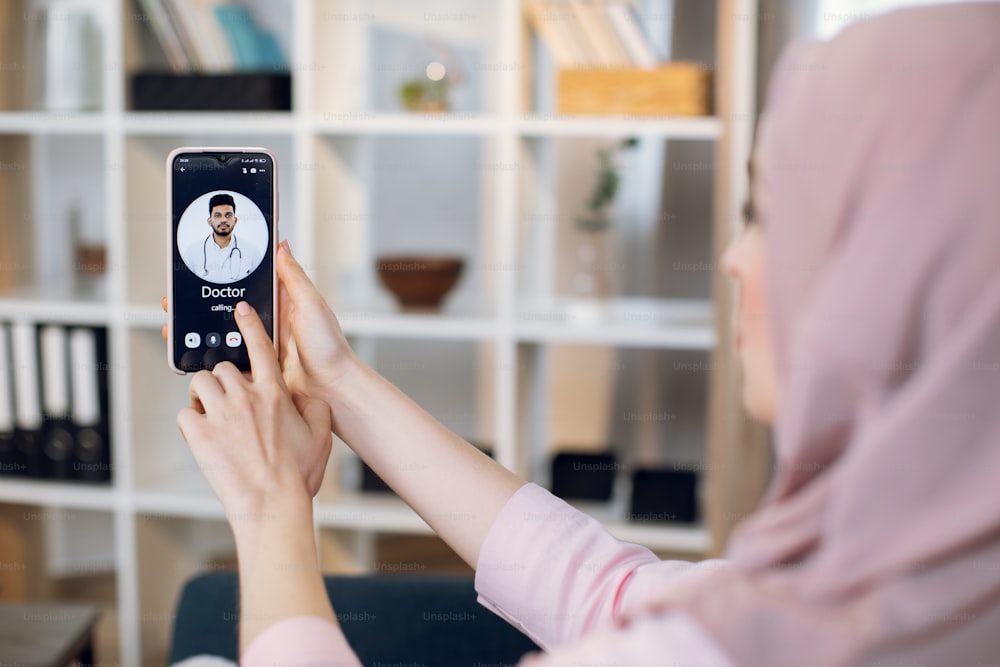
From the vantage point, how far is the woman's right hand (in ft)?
3.21

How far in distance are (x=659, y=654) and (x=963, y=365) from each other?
0.74ft

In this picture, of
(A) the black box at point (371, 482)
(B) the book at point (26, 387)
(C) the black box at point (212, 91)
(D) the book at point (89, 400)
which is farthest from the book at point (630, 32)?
(B) the book at point (26, 387)

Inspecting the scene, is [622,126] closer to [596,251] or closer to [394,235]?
[596,251]

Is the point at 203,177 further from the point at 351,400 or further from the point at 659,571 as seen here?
the point at 659,571

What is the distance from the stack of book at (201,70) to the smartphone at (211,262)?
108 cm

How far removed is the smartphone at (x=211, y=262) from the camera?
3.34ft

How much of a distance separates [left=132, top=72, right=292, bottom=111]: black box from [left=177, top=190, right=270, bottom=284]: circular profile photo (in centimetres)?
108

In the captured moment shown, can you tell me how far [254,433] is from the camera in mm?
829

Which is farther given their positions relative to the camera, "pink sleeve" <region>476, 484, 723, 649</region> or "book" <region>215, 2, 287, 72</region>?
"book" <region>215, 2, 287, 72</region>

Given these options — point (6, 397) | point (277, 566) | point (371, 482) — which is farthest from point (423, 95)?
point (277, 566)

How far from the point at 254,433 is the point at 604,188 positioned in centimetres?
154

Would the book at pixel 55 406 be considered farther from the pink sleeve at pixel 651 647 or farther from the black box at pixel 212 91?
the pink sleeve at pixel 651 647

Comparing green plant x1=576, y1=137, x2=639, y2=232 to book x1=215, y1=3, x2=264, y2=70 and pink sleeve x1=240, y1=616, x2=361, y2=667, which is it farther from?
pink sleeve x1=240, y1=616, x2=361, y2=667

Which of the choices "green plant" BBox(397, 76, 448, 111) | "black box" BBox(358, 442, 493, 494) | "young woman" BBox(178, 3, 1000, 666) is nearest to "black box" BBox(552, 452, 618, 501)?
"black box" BBox(358, 442, 493, 494)
